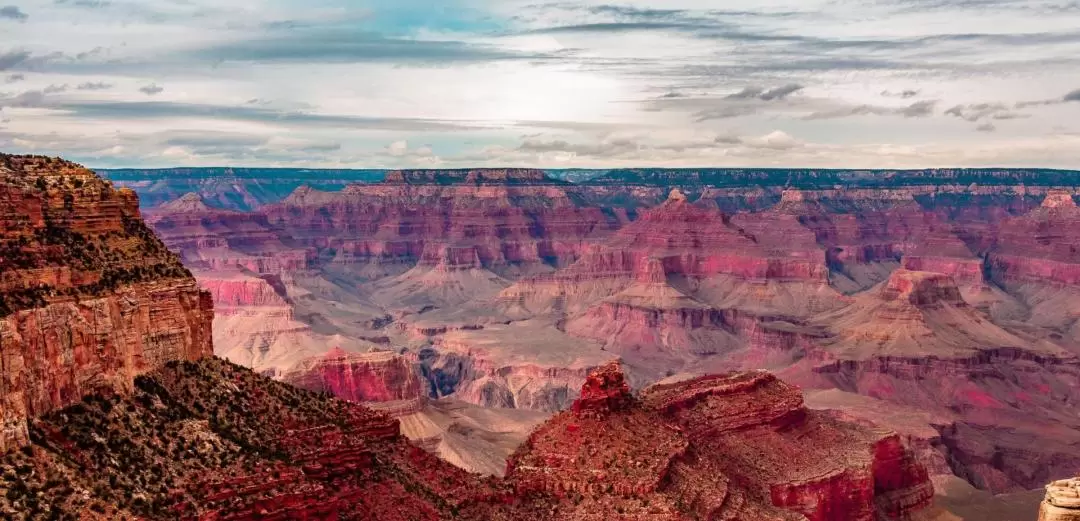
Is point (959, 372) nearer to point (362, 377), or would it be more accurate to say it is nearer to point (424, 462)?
point (362, 377)

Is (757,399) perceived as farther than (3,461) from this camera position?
Yes

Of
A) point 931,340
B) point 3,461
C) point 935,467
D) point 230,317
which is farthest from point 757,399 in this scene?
point 230,317

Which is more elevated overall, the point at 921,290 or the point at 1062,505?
the point at 1062,505

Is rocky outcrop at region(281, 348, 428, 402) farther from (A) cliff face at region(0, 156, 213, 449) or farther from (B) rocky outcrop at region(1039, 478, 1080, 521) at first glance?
(B) rocky outcrop at region(1039, 478, 1080, 521)

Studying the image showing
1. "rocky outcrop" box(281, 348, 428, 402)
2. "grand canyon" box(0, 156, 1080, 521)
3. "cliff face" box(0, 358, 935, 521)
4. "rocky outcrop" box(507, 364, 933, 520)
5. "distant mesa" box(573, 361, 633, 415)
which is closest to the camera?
"cliff face" box(0, 358, 935, 521)

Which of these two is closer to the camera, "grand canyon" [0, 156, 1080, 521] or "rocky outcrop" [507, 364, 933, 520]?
"grand canyon" [0, 156, 1080, 521]

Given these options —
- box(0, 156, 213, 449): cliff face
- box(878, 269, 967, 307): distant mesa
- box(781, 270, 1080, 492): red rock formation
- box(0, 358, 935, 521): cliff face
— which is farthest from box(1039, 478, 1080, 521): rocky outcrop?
box(878, 269, 967, 307): distant mesa

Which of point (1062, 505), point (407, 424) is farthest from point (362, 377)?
point (1062, 505)

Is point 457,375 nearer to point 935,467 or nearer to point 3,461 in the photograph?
point 935,467
